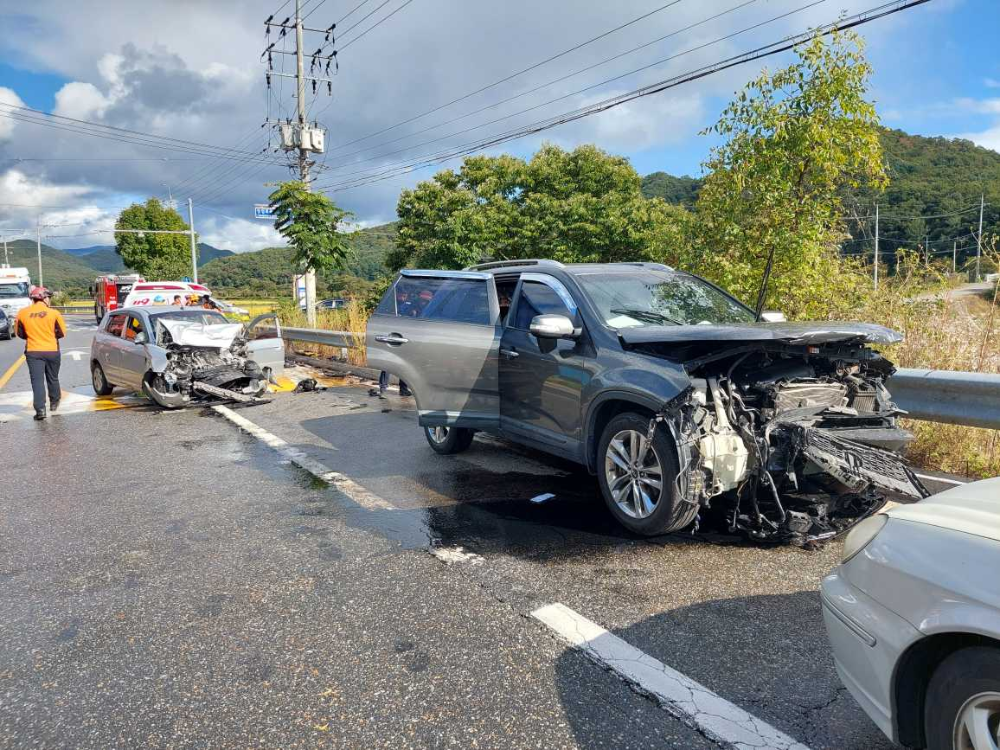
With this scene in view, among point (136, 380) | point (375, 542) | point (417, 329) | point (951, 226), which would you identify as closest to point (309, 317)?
point (136, 380)

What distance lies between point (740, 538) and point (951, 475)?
2483mm

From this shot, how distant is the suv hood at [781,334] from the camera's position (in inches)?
163

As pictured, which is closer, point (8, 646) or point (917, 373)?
point (8, 646)

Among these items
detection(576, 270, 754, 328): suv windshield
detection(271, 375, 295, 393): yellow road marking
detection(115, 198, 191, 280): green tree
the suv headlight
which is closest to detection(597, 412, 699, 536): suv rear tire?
detection(576, 270, 754, 328): suv windshield

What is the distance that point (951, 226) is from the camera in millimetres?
36969

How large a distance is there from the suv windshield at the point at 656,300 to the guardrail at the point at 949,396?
1467 mm

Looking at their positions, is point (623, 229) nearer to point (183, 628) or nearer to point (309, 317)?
point (309, 317)

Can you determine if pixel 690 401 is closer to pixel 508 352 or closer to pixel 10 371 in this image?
pixel 508 352

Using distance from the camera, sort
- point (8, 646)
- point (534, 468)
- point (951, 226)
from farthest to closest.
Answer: point (951, 226), point (534, 468), point (8, 646)

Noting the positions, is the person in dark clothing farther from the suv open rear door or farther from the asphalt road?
the suv open rear door

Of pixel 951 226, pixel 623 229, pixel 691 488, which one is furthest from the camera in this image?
pixel 951 226

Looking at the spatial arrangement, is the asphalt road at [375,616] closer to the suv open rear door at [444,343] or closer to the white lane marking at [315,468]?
the white lane marking at [315,468]

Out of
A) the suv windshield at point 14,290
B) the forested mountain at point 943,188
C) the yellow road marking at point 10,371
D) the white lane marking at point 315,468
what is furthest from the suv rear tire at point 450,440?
the suv windshield at point 14,290

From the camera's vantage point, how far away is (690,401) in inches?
169
